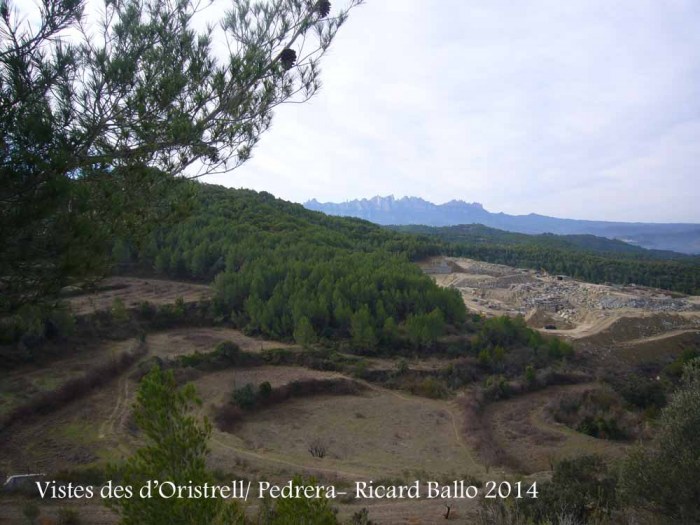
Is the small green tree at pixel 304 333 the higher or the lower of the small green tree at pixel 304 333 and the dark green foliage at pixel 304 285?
the lower

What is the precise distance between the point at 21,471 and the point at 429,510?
31.0 feet

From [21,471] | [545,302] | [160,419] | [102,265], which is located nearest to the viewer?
[160,419]

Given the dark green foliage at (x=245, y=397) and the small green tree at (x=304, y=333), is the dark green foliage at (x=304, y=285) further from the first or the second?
the dark green foliage at (x=245, y=397)

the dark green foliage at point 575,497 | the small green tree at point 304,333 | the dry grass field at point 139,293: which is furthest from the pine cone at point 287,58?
the dry grass field at point 139,293

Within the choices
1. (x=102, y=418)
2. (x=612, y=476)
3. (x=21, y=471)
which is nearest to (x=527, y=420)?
(x=612, y=476)

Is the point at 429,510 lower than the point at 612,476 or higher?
lower

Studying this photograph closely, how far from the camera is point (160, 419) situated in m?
4.04

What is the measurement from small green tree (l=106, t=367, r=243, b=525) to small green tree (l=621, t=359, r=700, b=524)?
15.9 feet

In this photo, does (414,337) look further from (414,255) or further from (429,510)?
(414,255)

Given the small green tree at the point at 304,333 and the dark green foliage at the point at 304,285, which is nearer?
the small green tree at the point at 304,333

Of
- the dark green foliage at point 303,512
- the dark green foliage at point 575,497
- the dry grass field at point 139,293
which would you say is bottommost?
the dark green foliage at point 575,497

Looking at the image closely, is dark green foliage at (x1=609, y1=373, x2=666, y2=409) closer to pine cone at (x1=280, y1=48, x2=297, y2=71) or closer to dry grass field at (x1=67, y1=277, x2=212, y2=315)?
pine cone at (x1=280, y1=48, x2=297, y2=71)

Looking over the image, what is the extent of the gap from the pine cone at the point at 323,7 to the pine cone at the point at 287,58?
576mm

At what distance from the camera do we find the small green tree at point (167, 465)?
3828 millimetres
